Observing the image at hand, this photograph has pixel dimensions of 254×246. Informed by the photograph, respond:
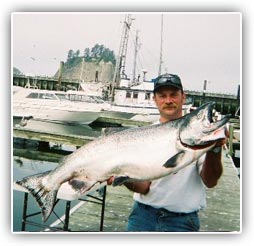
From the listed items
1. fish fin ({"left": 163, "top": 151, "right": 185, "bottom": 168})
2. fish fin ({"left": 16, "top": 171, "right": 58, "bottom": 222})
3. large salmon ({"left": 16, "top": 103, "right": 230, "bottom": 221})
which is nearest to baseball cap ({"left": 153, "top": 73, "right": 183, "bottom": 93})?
large salmon ({"left": 16, "top": 103, "right": 230, "bottom": 221})

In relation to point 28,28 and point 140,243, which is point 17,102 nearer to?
point 28,28

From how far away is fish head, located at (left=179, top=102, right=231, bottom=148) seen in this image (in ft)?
5.51

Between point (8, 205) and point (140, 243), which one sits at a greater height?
point (8, 205)

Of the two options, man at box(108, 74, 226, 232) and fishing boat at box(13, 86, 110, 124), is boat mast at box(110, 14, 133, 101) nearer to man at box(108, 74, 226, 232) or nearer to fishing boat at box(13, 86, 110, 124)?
fishing boat at box(13, 86, 110, 124)

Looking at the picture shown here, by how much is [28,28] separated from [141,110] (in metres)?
2.71

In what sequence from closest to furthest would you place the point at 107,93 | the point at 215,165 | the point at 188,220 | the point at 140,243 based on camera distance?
the point at 215,165 < the point at 188,220 < the point at 140,243 < the point at 107,93

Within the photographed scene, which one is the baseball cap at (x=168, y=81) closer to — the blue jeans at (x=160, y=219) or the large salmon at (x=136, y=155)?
the large salmon at (x=136, y=155)

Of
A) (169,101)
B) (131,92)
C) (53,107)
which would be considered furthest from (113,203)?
(131,92)

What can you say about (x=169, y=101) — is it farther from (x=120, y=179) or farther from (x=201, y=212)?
(x=201, y=212)

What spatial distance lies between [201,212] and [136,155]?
68.1 inches

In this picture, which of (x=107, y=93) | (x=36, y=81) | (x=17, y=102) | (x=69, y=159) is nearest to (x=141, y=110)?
(x=107, y=93)

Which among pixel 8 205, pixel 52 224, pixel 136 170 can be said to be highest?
pixel 136 170

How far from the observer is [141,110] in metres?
5.19

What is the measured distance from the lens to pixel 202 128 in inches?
67.3
